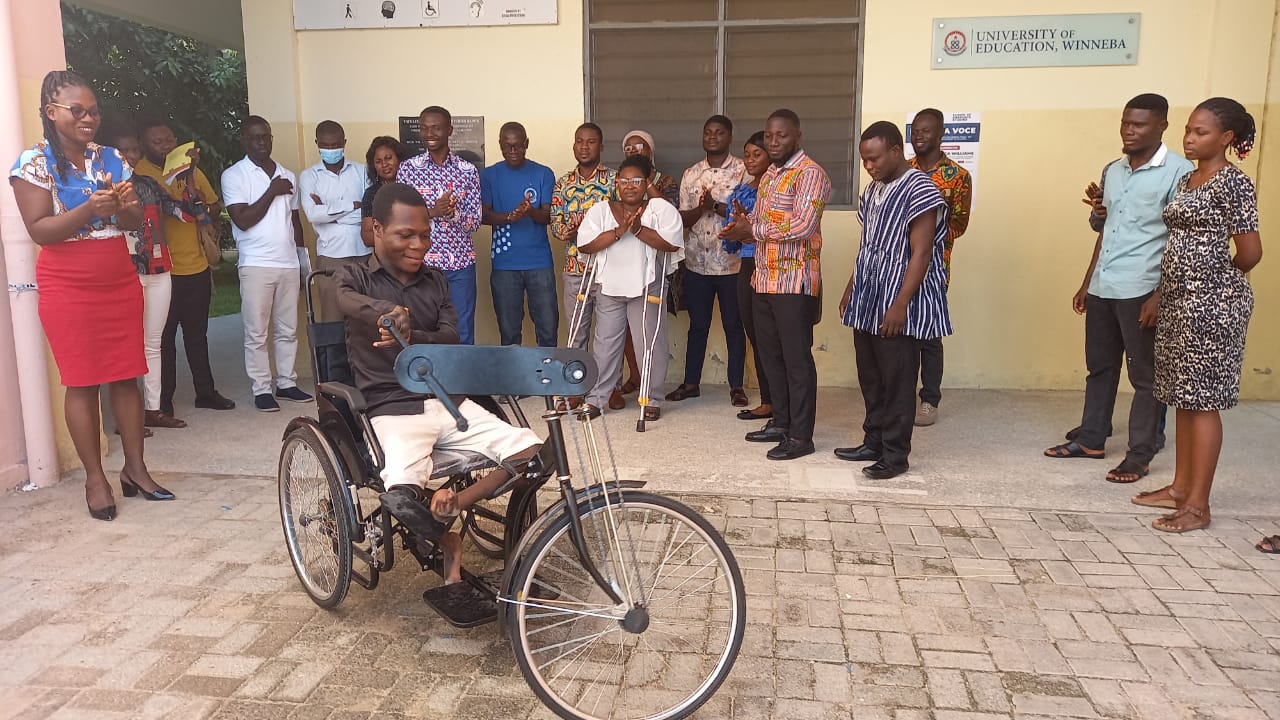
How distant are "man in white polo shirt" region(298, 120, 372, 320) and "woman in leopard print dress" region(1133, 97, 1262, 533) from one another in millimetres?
4736

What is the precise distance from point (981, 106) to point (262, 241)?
5.05m

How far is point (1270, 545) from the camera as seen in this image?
375 centimetres

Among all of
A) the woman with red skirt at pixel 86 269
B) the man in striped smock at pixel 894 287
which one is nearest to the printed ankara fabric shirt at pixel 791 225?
the man in striped smock at pixel 894 287

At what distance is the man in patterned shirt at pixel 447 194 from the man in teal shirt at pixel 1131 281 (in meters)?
3.78

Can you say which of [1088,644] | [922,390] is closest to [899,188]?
[922,390]

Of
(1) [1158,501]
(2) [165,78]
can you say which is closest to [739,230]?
(1) [1158,501]

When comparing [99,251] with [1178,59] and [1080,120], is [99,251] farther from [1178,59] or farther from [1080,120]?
[1178,59]

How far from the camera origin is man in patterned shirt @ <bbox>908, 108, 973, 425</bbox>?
5551 millimetres

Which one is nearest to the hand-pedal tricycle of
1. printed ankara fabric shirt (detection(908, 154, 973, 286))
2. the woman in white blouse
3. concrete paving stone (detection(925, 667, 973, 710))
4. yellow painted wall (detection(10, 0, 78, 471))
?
concrete paving stone (detection(925, 667, 973, 710))

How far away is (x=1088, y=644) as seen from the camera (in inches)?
117

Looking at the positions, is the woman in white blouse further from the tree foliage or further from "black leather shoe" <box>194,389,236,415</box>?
the tree foliage

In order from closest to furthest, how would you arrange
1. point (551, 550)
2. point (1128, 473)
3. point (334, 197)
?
point (551, 550)
point (1128, 473)
point (334, 197)

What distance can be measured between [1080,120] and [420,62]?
190 inches

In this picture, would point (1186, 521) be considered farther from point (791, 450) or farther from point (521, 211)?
point (521, 211)
